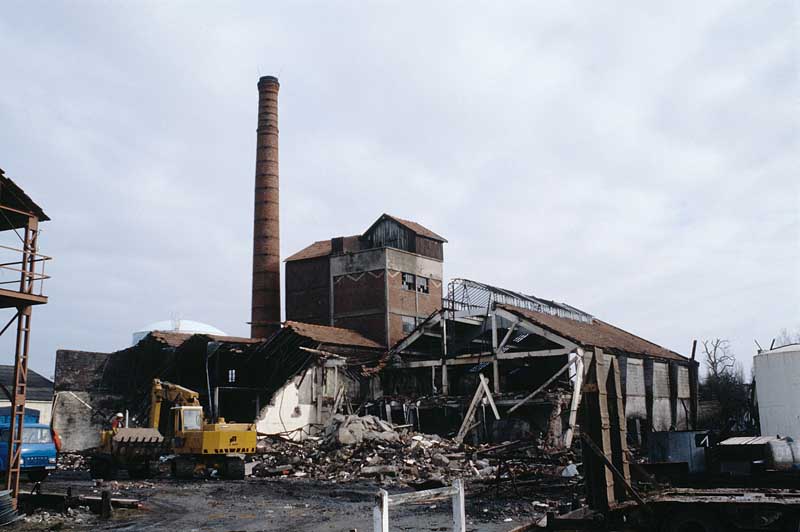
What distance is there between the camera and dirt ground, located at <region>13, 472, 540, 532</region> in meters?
12.4

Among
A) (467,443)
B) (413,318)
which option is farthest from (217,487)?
(413,318)

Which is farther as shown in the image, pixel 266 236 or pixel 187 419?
pixel 266 236

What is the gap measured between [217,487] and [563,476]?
29.8 ft

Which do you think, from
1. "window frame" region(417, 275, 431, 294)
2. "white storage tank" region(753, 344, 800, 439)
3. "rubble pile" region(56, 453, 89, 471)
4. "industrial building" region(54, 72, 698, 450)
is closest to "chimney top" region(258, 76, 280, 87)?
"industrial building" region(54, 72, 698, 450)

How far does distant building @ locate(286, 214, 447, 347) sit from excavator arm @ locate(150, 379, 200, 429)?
45.7 ft

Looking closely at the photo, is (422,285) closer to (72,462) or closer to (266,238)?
(266,238)

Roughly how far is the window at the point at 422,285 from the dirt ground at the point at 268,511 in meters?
20.0

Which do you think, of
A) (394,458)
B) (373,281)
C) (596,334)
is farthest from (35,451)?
(596,334)

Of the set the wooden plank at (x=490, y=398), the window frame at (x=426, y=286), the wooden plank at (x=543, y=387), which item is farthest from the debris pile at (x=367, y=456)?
the window frame at (x=426, y=286)

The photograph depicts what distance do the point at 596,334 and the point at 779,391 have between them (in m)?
13.1

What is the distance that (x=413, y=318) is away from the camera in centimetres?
3784

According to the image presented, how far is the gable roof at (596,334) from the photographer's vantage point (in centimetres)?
2917

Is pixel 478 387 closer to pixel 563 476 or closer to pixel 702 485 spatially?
pixel 563 476

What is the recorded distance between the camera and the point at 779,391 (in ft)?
71.8
